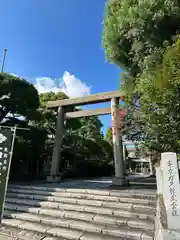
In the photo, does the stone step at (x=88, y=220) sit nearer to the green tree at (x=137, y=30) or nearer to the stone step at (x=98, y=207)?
the stone step at (x=98, y=207)

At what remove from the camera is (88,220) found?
491cm

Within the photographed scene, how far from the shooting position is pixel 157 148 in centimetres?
543

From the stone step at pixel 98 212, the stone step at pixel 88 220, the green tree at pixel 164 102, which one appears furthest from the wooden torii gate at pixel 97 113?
the stone step at pixel 88 220

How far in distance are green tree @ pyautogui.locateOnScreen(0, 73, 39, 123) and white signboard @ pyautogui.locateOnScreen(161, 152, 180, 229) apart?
25.1ft

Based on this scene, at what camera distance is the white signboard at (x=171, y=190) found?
2.85 m

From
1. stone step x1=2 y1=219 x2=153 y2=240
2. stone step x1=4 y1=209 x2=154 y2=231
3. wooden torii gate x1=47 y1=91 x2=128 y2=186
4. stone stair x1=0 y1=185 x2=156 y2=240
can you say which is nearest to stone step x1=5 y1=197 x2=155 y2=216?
stone stair x1=0 y1=185 x2=156 y2=240

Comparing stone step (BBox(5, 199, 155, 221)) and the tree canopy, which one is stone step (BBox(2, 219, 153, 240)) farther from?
the tree canopy

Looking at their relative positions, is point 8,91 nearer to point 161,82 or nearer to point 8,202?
point 8,202

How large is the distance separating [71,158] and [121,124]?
9313 mm

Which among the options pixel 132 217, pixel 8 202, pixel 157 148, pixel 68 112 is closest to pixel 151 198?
pixel 132 217

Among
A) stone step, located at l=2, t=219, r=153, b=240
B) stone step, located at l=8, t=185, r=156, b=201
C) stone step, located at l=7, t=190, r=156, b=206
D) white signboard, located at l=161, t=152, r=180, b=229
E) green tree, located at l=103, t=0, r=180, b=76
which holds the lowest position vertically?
stone step, located at l=2, t=219, r=153, b=240

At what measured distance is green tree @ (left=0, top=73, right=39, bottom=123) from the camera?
8875 millimetres

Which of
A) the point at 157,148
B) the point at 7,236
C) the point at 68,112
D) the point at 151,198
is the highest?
the point at 68,112

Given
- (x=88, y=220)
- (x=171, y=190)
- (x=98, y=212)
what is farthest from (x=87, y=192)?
(x=171, y=190)
